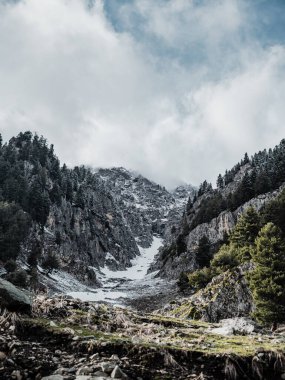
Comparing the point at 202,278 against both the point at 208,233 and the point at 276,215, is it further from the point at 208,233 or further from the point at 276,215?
the point at 208,233

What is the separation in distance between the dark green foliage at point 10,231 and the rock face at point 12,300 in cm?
8322

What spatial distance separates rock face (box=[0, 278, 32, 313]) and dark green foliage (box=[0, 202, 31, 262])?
83.2m

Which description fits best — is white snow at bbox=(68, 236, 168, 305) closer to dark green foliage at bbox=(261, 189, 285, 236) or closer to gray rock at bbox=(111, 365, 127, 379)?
dark green foliage at bbox=(261, 189, 285, 236)

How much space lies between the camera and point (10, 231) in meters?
92.0

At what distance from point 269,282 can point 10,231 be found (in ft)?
243

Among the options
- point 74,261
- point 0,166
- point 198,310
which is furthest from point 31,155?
point 198,310

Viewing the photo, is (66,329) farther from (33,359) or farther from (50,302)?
(50,302)

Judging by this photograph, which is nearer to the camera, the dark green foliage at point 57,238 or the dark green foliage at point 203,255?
the dark green foliage at point 203,255

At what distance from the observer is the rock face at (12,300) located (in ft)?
36.1

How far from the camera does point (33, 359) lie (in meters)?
8.14

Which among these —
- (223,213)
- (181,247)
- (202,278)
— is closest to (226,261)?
(202,278)

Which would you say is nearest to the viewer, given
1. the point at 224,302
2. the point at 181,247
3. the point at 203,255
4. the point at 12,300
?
the point at 12,300

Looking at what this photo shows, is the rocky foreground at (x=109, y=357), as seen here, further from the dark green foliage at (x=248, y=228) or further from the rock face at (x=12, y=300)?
the dark green foliage at (x=248, y=228)

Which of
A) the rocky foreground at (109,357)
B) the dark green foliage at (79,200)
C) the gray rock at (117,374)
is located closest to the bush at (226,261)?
the rocky foreground at (109,357)
